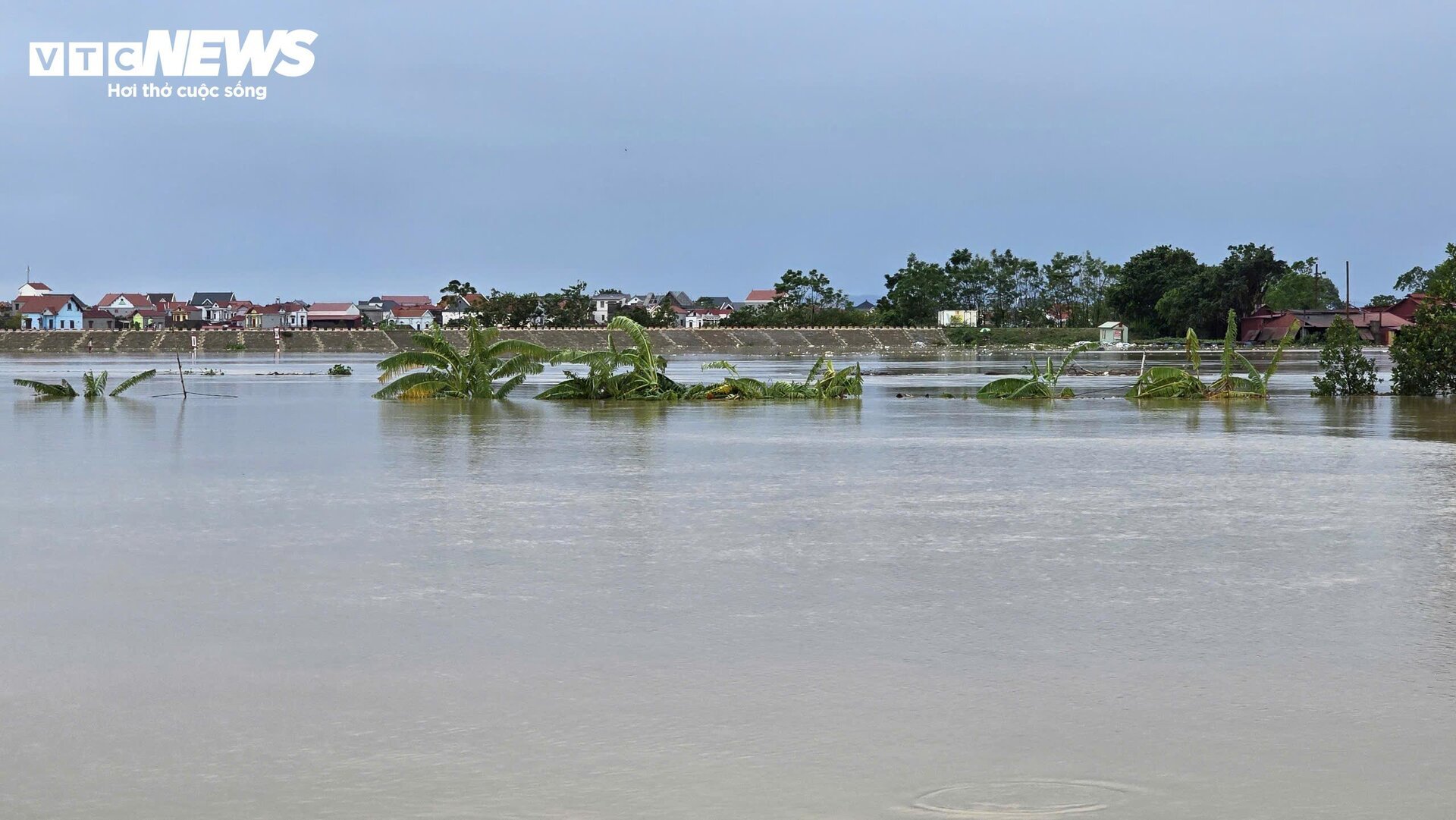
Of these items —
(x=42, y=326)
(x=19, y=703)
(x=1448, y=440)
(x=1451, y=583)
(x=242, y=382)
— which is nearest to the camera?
(x=19, y=703)

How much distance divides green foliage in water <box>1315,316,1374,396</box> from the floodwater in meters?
14.1

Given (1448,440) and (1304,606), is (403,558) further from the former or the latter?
(1448,440)

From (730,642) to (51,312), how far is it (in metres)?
166

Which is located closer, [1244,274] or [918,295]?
[1244,274]

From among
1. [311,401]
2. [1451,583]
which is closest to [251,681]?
[1451,583]

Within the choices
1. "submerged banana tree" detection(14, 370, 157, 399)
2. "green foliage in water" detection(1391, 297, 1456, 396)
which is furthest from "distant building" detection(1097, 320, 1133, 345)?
"submerged banana tree" detection(14, 370, 157, 399)

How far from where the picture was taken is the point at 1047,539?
8.27 m

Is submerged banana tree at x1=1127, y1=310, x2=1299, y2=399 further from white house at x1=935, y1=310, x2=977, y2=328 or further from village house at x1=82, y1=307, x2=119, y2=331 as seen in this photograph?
village house at x1=82, y1=307, x2=119, y2=331

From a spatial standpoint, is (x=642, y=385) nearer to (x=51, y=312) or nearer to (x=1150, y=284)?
(x=1150, y=284)

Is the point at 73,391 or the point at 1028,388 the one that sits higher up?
the point at 73,391

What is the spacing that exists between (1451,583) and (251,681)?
538 centimetres

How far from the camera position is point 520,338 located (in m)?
123

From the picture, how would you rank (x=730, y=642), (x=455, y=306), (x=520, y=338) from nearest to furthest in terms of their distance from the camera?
1. (x=730, y=642)
2. (x=520, y=338)
3. (x=455, y=306)

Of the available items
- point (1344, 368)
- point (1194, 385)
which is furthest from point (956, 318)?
point (1194, 385)
